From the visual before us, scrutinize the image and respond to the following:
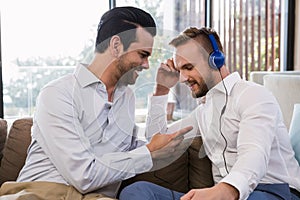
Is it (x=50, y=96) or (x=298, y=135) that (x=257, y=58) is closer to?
(x=298, y=135)

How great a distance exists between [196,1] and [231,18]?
0.42 meters

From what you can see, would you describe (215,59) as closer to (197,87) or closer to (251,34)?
(197,87)

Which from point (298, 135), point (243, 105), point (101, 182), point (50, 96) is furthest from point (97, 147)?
point (298, 135)

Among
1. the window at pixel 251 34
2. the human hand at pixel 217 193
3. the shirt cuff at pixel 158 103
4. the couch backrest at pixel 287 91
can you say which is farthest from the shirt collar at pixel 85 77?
the window at pixel 251 34

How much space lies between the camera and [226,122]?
161cm

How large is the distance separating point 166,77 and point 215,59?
216 millimetres

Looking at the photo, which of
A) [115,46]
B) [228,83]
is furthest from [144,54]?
[228,83]

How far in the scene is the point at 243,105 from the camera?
5.07 feet

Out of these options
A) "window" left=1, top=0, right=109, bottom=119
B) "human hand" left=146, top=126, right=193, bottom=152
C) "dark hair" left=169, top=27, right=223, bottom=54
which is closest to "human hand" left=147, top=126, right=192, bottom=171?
"human hand" left=146, top=126, right=193, bottom=152

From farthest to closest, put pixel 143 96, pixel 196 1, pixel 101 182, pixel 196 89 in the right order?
pixel 196 1 → pixel 143 96 → pixel 196 89 → pixel 101 182

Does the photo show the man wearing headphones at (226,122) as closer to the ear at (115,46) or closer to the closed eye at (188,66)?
the closed eye at (188,66)

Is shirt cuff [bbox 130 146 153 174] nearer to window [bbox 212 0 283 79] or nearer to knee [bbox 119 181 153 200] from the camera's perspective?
knee [bbox 119 181 153 200]

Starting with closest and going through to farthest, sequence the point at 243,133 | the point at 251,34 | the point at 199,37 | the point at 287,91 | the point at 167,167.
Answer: the point at 243,133, the point at 199,37, the point at 167,167, the point at 287,91, the point at 251,34

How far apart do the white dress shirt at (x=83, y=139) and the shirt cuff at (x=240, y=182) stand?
39cm
